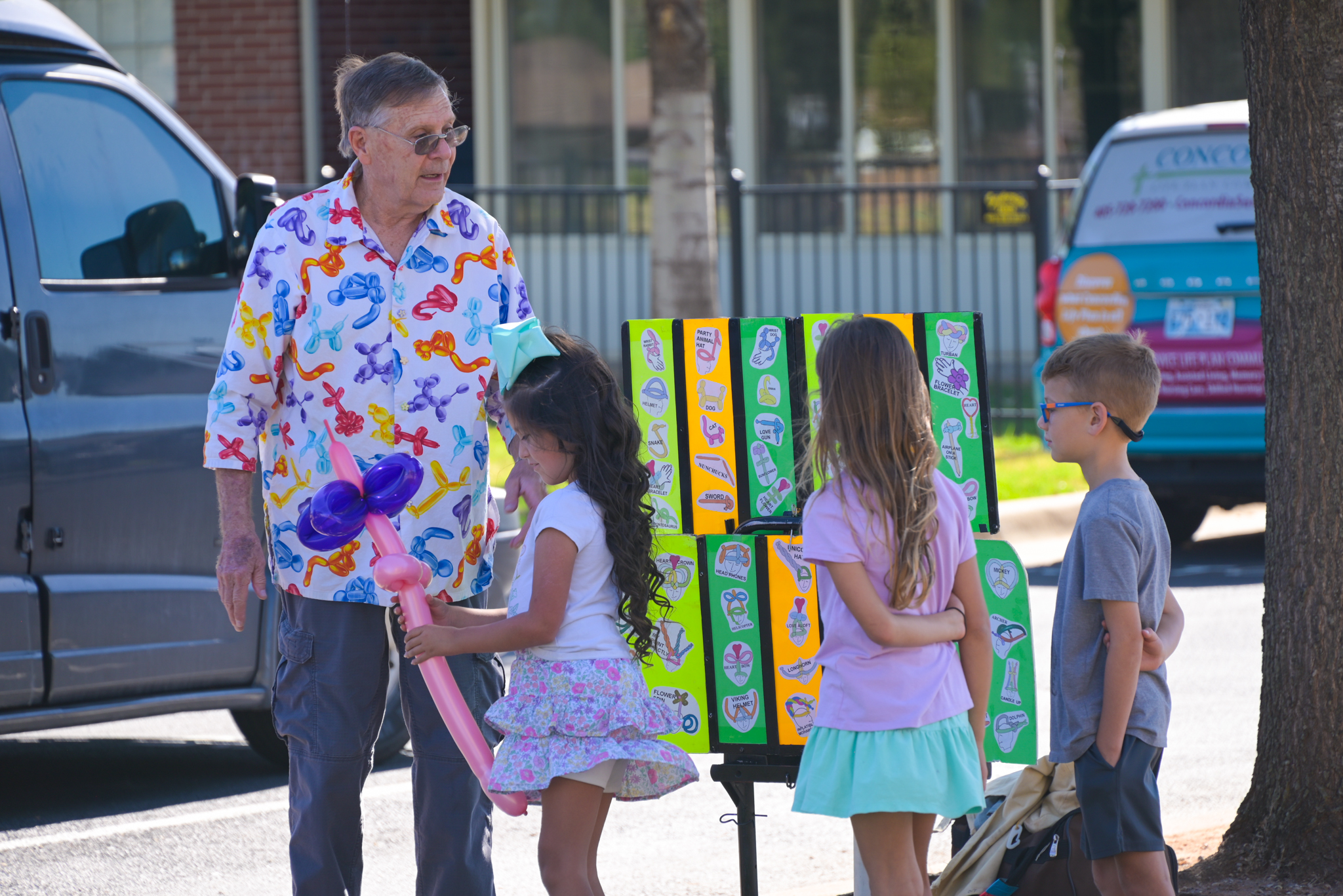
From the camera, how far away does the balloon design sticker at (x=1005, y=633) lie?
3.63 meters

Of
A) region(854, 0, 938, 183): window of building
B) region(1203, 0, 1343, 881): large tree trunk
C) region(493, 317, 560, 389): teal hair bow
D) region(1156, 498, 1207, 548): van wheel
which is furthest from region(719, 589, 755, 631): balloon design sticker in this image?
region(854, 0, 938, 183): window of building

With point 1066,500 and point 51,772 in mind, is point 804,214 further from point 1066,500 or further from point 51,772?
point 51,772

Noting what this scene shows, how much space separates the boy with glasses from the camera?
3250 mm

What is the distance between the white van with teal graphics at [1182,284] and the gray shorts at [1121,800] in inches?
200

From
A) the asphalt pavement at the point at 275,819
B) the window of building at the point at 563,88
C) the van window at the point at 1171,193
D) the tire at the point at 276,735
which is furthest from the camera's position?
the window of building at the point at 563,88

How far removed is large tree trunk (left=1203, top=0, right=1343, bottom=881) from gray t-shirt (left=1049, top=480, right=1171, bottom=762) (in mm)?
621

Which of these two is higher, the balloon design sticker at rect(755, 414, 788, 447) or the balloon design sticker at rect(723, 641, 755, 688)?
the balloon design sticker at rect(755, 414, 788, 447)

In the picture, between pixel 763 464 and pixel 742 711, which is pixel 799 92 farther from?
pixel 742 711

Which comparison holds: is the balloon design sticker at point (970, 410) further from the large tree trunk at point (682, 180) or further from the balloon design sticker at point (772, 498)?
the large tree trunk at point (682, 180)

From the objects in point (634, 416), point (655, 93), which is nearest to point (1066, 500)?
point (655, 93)

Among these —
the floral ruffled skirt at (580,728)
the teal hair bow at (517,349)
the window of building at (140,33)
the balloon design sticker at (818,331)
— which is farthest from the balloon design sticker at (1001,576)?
the window of building at (140,33)

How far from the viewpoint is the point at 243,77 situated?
15250 mm

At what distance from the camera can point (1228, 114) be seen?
8898 mm

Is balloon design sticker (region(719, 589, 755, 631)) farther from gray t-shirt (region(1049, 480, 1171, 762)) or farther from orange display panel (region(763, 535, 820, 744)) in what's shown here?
gray t-shirt (region(1049, 480, 1171, 762))
